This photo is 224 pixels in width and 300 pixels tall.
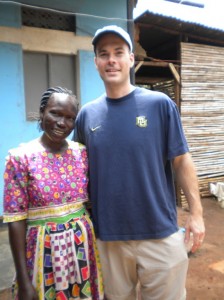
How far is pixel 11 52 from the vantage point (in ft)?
14.4

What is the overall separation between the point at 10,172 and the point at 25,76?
11.7ft

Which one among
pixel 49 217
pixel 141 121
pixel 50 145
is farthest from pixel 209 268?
pixel 50 145

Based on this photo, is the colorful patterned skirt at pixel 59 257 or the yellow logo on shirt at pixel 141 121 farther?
the yellow logo on shirt at pixel 141 121

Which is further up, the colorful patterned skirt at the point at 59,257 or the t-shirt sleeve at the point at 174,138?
the t-shirt sleeve at the point at 174,138

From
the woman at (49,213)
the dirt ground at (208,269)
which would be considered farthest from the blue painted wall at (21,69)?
the woman at (49,213)

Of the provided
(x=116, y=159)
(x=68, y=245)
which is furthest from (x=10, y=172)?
(x=116, y=159)

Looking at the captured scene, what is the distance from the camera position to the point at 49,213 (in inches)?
58.3

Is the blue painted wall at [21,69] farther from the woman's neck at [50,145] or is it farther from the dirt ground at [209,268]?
the woman's neck at [50,145]

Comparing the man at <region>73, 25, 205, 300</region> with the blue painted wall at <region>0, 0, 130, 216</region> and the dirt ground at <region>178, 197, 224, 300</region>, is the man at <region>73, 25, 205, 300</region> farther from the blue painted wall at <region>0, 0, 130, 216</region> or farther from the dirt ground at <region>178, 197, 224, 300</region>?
the blue painted wall at <region>0, 0, 130, 216</region>

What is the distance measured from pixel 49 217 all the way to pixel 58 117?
502mm

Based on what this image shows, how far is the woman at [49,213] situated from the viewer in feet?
4.64

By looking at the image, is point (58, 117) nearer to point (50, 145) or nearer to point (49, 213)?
point (50, 145)

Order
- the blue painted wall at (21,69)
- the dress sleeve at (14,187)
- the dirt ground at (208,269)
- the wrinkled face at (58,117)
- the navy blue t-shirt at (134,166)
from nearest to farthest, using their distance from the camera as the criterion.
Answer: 1. the dress sleeve at (14,187)
2. the wrinkled face at (58,117)
3. the navy blue t-shirt at (134,166)
4. the dirt ground at (208,269)
5. the blue painted wall at (21,69)

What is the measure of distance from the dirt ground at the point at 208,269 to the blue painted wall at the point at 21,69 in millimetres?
2335
